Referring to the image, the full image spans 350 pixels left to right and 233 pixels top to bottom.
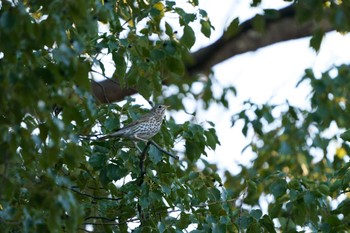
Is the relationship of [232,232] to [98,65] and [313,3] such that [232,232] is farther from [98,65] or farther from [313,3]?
[313,3]

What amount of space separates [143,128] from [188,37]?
4.18 feet

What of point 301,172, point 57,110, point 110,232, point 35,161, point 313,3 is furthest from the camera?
point 301,172

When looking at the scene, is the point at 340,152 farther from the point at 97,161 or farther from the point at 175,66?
the point at 97,161

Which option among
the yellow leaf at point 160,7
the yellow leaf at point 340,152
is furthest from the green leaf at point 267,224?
the yellow leaf at point 340,152

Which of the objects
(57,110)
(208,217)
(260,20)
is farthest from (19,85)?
(208,217)

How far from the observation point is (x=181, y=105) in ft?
42.3

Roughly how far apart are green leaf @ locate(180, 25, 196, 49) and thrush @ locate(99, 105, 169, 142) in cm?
67

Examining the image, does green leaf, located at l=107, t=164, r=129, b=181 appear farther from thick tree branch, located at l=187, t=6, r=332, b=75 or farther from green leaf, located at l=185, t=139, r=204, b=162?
thick tree branch, located at l=187, t=6, r=332, b=75

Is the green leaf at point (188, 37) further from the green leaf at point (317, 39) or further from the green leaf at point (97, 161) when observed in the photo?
the green leaf at point (317, 39)

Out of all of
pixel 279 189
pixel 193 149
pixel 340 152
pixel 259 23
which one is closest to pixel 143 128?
pixel 193 149

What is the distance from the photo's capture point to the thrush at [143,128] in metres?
7.14

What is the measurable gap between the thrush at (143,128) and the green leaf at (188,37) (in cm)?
67

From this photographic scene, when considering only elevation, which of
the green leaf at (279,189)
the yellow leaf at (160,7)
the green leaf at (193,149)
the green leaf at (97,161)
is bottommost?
the green leaf at (97,161)

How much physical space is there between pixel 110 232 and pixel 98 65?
112 cm
